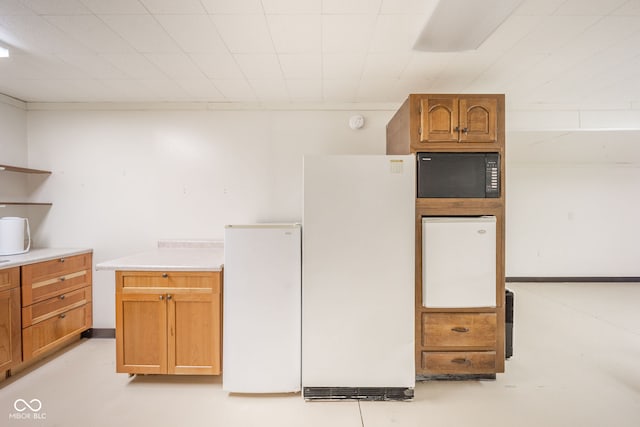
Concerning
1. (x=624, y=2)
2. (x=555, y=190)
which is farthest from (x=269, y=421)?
(x=555, y=190)

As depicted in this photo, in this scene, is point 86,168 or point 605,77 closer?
point 605,77

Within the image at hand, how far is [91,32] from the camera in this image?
185 cm

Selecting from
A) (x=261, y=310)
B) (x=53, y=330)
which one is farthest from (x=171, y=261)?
(x=53, y=330)

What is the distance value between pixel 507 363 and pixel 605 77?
104 inches

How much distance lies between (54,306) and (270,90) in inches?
110

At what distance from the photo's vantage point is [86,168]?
307cm

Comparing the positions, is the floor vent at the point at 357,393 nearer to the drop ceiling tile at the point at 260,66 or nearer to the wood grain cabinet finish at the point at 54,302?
the wood grain cabinet finish at the point at 54,302

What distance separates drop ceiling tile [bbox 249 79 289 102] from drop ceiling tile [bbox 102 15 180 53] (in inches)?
28.7

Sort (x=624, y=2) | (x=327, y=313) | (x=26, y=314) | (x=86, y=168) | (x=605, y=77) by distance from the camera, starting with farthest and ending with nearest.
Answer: (x=86, y=168)
(x=605, y=77)
(x=26, y=314)
(x=327, y=313)
(x=624, y=2)

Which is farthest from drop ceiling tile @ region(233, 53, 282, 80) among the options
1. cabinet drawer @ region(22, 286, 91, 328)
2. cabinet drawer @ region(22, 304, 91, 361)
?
cabinet drawer @ region(22, 304, 91, 361)

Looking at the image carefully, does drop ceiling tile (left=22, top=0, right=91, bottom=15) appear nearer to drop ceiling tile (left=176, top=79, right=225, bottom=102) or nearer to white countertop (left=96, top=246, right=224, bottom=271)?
drop ceiling tile (left=176, top=79, right=225, bottom=102)

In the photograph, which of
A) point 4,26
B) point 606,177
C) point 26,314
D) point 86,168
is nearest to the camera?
point 4,26

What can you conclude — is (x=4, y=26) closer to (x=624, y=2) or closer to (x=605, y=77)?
(x=624, y=2)

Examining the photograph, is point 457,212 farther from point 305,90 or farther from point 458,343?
point 305,90
